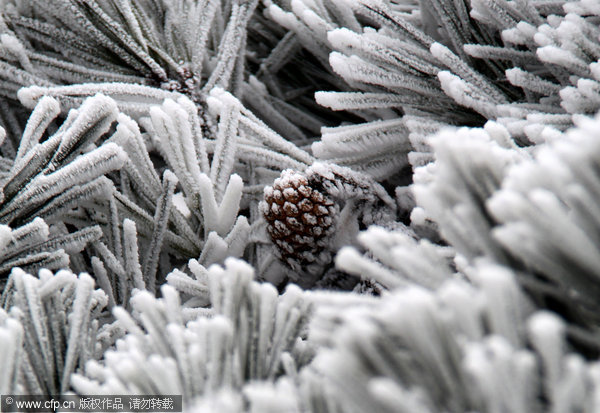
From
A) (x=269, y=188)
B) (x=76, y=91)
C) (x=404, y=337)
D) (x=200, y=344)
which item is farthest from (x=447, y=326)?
(x=76, y=91)

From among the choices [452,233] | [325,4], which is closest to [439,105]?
[325,4]

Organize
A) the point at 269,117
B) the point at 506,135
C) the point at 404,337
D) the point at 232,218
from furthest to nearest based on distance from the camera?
1. the point at 269,117
2. the point at 232,218
3. the point at 506,135
4. the point at 404,337

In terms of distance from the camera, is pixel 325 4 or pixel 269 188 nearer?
pixel 269 188

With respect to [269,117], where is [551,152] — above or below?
above

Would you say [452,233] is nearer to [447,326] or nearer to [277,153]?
[447,326]

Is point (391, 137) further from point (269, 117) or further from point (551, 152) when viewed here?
point (551, 152)

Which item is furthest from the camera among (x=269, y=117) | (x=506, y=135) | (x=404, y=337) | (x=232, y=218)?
(x=269, y=117)
